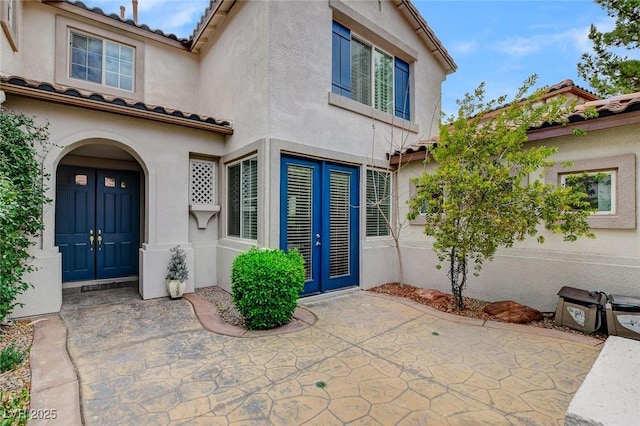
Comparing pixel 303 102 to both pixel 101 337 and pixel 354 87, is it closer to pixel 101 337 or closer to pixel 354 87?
pixel 354 87

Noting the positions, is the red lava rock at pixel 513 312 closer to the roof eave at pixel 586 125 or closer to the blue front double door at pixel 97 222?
the roof eave at pixel 586 125

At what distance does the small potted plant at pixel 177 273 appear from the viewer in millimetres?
7648

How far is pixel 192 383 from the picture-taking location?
13.1 feet

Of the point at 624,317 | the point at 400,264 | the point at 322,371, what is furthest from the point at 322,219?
the point at 624,317

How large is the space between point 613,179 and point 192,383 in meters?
8.26

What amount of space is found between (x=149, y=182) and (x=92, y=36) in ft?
18.2

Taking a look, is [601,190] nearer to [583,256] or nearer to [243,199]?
[583,256]

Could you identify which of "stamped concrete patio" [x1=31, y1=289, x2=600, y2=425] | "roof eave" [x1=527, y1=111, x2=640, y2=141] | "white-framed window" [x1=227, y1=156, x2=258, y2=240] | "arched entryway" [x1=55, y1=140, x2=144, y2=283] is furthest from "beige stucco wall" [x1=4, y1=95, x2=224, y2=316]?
"roof eave" [x1=527, y1=111, x2=640, y2=141]

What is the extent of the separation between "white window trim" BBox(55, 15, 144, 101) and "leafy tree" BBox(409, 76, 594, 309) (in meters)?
9.55

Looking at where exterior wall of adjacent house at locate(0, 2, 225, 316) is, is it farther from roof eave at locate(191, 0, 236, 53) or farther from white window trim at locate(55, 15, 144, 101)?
roof eave at locate(191, 0, 236, 53)

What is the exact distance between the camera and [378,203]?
8977 mm

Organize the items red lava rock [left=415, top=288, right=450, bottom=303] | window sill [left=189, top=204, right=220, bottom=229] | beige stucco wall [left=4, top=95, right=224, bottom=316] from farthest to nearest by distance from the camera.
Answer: window sill [left=189, top=204, right=220, bottom=229]
red lava rock [left=415, top=288, right=450, bottom=303]
beige stucco wall [left=4, top=95, right=224, bottom=316]

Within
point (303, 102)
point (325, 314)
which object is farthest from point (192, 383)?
point (303, 102)

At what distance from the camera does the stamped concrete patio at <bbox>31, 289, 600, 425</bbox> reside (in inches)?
134
